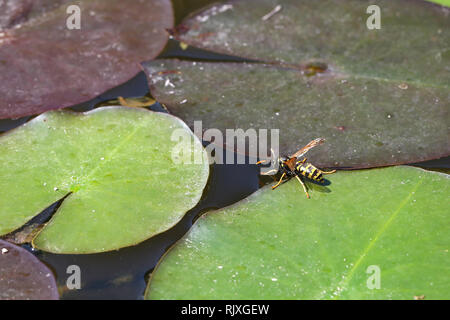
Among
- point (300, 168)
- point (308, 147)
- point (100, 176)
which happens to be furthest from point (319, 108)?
point (100, 176)

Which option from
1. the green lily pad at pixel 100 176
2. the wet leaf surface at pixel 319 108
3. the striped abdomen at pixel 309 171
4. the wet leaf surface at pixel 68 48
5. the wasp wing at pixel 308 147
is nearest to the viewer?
the green lily pad at pixel 100 176

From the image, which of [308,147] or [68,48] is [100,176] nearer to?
[308,147]

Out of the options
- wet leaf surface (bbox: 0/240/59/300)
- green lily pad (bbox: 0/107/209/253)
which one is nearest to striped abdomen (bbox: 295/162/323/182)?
green lily pad (bbox: 0/107/209/253)

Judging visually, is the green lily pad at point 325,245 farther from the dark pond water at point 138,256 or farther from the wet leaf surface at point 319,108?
the wet leaf surface at point 319,108

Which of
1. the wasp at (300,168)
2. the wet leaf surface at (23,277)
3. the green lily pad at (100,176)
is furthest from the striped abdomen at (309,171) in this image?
the wet leaf surface at (23,277)

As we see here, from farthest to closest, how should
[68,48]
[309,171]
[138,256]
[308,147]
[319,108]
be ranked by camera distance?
[68,48], [319,108], [308,147], [309,171], [138,256]

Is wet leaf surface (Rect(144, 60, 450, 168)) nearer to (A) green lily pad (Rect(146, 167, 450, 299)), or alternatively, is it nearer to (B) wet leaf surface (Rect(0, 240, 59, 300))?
(A) green lily pad (Rect(146, 167, 450, 299))

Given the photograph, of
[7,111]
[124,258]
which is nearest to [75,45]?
[7,111]
